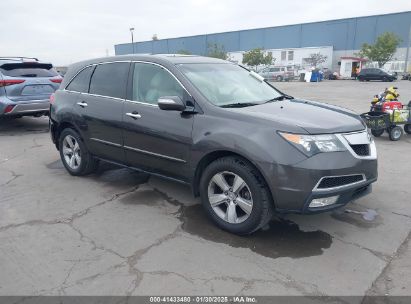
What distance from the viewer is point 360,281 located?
2.86m

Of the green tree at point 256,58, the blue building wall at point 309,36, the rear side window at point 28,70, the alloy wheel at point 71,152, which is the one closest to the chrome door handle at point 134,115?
the alloy wheel at point 71,152

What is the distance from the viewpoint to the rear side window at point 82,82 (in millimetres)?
5125

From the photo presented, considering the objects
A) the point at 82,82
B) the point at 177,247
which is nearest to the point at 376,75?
the point at 82,82

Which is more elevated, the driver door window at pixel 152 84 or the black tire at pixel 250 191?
the driver door window at pixel 152 84

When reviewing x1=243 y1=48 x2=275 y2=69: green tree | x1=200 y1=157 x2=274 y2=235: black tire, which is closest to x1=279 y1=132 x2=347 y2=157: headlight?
x1=200 y1=157 x2=274 y2=235: black tire

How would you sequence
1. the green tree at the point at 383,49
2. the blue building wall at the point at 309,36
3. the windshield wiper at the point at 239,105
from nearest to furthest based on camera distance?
the windshield wiper at the point at 239,105 → the green tree at the point at 383,49 → the blue building wall at the point at 309,36

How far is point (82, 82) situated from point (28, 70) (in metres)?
4.51

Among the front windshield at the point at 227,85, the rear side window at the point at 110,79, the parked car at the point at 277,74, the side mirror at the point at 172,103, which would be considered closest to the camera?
the side mirror at the point at 172,103

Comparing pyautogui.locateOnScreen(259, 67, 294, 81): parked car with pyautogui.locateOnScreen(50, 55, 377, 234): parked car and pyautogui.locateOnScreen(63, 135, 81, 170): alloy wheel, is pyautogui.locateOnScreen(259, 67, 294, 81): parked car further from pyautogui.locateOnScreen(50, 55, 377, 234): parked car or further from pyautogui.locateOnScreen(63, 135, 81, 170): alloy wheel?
pyautogui.locateOnScreen(50, 55, 377, 234): parked car

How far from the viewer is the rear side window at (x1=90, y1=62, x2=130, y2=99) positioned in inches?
180

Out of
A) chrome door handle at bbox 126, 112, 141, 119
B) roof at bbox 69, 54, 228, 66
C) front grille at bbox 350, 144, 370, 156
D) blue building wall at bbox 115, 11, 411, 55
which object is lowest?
front grille at bbox 350, 144, 370, 156

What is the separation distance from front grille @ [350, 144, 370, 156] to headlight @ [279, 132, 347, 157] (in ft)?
0.86

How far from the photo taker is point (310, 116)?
3.54 m

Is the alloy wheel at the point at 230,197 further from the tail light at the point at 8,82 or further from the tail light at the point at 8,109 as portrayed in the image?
the tail light at the point at 8,82
